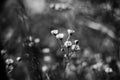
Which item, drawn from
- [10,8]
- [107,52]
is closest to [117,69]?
[107,52]

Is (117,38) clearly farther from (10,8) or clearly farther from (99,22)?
(10,8)

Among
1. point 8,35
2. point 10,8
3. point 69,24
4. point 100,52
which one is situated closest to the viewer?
point 100,52

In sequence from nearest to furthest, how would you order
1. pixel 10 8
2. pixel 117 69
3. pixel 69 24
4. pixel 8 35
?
1. pixel 117 69
2. pixel 69 24
3. pixel 8 35
4. pixel 10 8

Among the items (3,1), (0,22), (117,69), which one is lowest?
(117,69)

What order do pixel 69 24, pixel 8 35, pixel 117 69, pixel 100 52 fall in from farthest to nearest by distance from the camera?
pixel 8 35 < pixel 69 24 < pixel 100 52 < pixel 117 69

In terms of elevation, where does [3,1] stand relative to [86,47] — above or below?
above

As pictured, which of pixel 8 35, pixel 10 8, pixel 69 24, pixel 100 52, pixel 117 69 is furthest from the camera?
pixel 10 8

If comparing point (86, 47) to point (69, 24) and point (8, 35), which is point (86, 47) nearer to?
point (69, 24)

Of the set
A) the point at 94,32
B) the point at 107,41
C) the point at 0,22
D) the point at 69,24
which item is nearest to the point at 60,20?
the point at 69,24

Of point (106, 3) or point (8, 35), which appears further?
point (8, 35)
